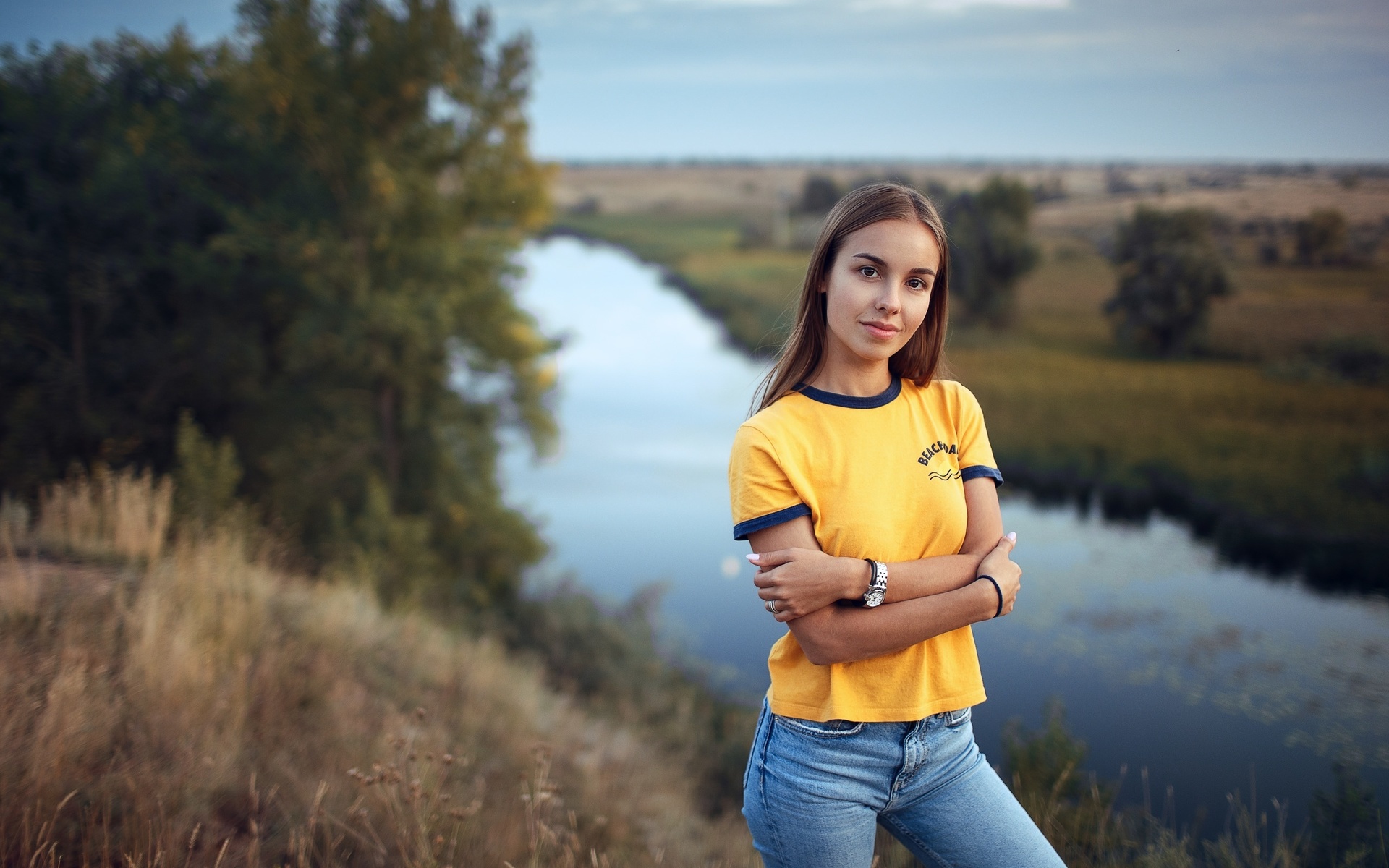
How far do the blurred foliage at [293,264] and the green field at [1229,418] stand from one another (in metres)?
14.9

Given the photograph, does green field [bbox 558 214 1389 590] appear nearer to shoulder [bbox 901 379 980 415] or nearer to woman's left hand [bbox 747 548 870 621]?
shoulder [bbox 901 379 980 415]

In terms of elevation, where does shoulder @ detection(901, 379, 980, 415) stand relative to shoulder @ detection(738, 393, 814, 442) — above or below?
above

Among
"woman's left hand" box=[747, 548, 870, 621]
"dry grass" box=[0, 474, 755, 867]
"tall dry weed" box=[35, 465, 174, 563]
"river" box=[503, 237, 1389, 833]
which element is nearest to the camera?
"woman's left hand" box=[747, 548, 870, 621]

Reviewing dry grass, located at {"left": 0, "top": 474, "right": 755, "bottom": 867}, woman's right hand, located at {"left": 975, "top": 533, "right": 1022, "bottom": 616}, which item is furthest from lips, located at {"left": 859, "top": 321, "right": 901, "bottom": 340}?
dry grass, located at {"left": 0, "top": 474, "right": 755, "bottom": 867}

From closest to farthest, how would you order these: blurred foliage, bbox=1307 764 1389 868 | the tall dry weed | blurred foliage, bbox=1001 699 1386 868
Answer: blurred foliage, bbox=1001 699 1386 868 → blurred foliage, bbox=1307 764 1389 868 → the tall dry weed

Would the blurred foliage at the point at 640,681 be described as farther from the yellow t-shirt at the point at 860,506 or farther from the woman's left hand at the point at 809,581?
the woman's left hand at the point at 809,581

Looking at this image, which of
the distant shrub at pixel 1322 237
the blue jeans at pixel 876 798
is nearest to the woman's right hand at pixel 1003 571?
the blue jeans at pixel 876 798

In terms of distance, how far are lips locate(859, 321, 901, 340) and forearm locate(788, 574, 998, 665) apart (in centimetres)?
52

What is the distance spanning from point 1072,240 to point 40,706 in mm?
45482

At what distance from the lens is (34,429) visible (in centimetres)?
1603

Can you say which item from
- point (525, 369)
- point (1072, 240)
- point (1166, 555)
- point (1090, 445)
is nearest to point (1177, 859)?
point (525, 369)

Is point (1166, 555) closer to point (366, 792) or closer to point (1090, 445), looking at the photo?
point (1090, 445)

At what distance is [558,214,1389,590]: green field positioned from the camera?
75.3 ft

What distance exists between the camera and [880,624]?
5.29 ft
